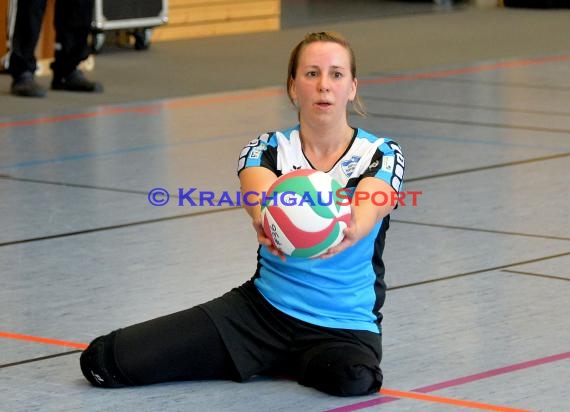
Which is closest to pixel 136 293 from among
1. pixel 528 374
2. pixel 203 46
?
pixel 528 374

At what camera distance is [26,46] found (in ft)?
28.4

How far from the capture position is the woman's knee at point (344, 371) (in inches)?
130

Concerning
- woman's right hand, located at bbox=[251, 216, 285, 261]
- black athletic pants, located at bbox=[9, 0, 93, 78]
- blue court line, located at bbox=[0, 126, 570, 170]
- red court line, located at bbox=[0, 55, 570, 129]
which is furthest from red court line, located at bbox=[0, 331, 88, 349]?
black athletic pants, located at bbox=[9, 0, 93, 78]

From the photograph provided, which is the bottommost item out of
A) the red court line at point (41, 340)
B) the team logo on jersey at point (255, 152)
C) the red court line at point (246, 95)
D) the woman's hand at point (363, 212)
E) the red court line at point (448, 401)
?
the red court line at point (41, 340)

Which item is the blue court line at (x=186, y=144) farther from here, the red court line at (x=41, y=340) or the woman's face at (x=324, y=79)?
the woman's face at (x=324, y=79)

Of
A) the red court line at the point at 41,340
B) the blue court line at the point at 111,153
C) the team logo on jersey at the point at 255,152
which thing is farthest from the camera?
the blue court line at the point at 111,153

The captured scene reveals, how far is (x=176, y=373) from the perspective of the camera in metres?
3.45

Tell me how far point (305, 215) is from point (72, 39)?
5850mm

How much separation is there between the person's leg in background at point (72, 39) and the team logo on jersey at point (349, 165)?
5.56m

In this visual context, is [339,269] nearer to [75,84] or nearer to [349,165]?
[349,165]

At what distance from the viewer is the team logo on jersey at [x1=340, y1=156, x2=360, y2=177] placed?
356 centimetres

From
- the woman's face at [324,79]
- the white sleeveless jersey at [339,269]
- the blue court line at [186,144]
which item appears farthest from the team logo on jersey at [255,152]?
the blue court line at [186,144]

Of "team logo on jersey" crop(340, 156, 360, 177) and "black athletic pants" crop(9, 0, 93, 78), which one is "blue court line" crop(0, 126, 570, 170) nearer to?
"black athletic pants" crop(9, 0, 93, 78)

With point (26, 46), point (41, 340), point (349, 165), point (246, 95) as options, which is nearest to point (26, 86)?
point (26, 46)
